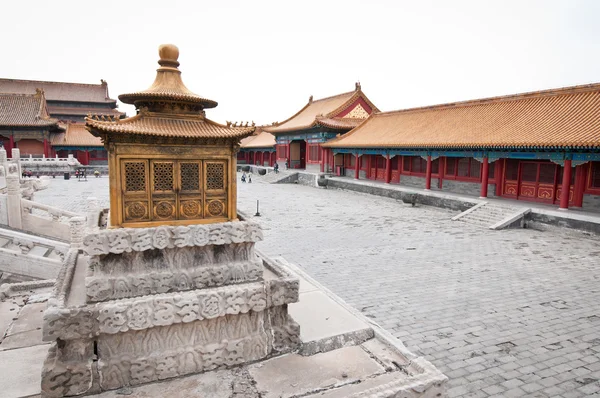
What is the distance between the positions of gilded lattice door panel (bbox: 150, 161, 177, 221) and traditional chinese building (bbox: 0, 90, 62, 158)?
40.3 metres

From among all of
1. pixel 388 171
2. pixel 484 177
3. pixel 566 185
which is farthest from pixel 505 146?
pixel 388 171

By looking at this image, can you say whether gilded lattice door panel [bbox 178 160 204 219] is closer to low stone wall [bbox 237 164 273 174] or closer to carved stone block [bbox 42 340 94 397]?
carved stone block [bbox 42 340 94 397]

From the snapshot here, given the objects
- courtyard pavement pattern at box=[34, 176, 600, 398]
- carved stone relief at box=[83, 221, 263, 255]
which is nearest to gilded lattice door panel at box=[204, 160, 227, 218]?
carved stone relief at box=[83, 221, 263, 255]

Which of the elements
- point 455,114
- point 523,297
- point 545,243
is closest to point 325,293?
point 523,297

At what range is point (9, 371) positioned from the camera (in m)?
5.04

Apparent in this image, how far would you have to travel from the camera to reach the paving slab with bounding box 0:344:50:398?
15.2 feet

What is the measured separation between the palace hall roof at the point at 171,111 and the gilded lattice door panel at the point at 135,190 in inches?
19.4

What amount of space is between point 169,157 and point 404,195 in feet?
64.6

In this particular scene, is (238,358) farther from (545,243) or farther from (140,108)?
(545,243)

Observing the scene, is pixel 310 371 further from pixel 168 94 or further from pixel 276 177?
pixel 276 177

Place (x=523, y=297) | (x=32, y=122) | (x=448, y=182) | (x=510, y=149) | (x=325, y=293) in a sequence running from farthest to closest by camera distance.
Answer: (x=32, y=122) → (x=448, y=182) → (x=510, y=149) → (x=523, y=297) → (x=325, y=293)

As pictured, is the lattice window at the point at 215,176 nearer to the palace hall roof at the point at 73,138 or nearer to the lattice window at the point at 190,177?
the lattice window at the point at 190,177

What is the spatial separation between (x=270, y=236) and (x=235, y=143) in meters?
8.97

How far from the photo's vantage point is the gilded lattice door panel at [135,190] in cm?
537
